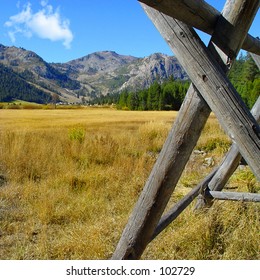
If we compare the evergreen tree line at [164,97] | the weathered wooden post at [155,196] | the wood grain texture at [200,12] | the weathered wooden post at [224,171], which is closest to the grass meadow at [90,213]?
the weathered wooden post at [224,171]

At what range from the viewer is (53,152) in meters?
7.91

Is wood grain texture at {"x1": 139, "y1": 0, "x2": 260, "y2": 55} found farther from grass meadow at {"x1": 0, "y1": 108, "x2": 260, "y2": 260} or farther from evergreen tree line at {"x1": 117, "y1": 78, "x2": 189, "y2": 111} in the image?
evergreen tree line at {"x1": 117, "y1": 78, "x2": 189, "y2": 111}

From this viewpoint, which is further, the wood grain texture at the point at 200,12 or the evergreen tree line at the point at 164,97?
the evergreen tree line at the point at 164,97

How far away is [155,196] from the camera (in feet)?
5.66

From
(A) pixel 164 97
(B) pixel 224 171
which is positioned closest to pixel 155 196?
(B) pixel 224 171

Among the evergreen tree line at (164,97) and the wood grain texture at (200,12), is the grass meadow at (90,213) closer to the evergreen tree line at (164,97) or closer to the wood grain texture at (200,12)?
the wood grain texture at (200,12)

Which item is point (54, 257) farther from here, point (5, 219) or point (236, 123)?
point (236, 123)

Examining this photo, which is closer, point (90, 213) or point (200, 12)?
point (200, 12)

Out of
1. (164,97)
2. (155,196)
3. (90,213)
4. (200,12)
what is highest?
(164,97)

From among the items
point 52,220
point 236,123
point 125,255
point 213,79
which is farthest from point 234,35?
point 52,220

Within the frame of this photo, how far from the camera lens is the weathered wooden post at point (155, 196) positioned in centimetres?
161

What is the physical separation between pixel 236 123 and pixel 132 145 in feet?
29.8

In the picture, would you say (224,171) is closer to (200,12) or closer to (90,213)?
(90,213)

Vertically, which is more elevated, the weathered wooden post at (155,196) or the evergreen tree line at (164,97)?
the evergreen tree line at (164,97)
